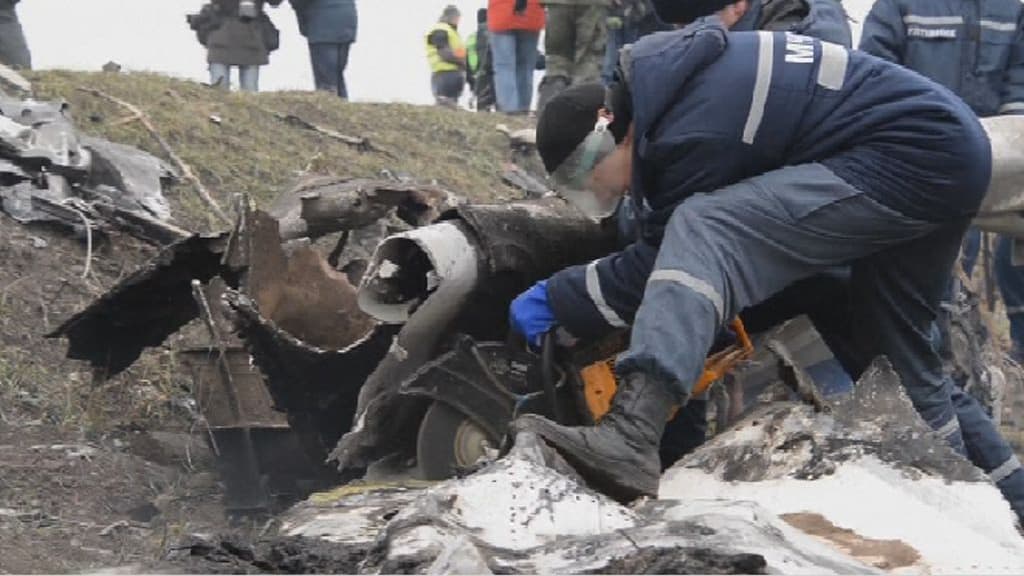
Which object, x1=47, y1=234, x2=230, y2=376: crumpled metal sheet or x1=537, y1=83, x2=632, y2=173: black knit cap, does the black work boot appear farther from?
x1=47, y1=234, x2=230, y2=376: crumpled metal sheet

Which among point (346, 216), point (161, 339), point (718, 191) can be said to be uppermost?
point (718, 191)

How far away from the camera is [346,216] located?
5668 millimetres

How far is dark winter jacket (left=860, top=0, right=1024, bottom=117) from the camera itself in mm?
7168

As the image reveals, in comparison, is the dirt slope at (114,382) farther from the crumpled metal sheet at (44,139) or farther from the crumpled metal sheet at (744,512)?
the crumpled metal sheet at (744,512)

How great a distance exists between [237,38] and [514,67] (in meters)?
2.09

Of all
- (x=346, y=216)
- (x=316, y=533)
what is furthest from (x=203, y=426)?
(x=316, y=533)

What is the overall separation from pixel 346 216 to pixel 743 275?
7.07ft

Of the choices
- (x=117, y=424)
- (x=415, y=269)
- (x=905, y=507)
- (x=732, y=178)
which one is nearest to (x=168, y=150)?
(x=117, y=424)

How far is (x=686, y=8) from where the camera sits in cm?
448

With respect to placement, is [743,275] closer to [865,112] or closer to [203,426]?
[865,112]

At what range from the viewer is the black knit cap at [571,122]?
13.7 feet

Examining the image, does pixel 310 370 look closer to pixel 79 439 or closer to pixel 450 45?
pixel 79 439

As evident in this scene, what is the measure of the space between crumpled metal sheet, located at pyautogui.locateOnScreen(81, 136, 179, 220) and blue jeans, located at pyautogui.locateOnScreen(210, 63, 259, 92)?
4.05 meters

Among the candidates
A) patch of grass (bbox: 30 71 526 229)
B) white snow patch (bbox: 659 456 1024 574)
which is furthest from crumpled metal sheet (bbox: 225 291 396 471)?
patch of grass (bbox: 30 71 526 229)
